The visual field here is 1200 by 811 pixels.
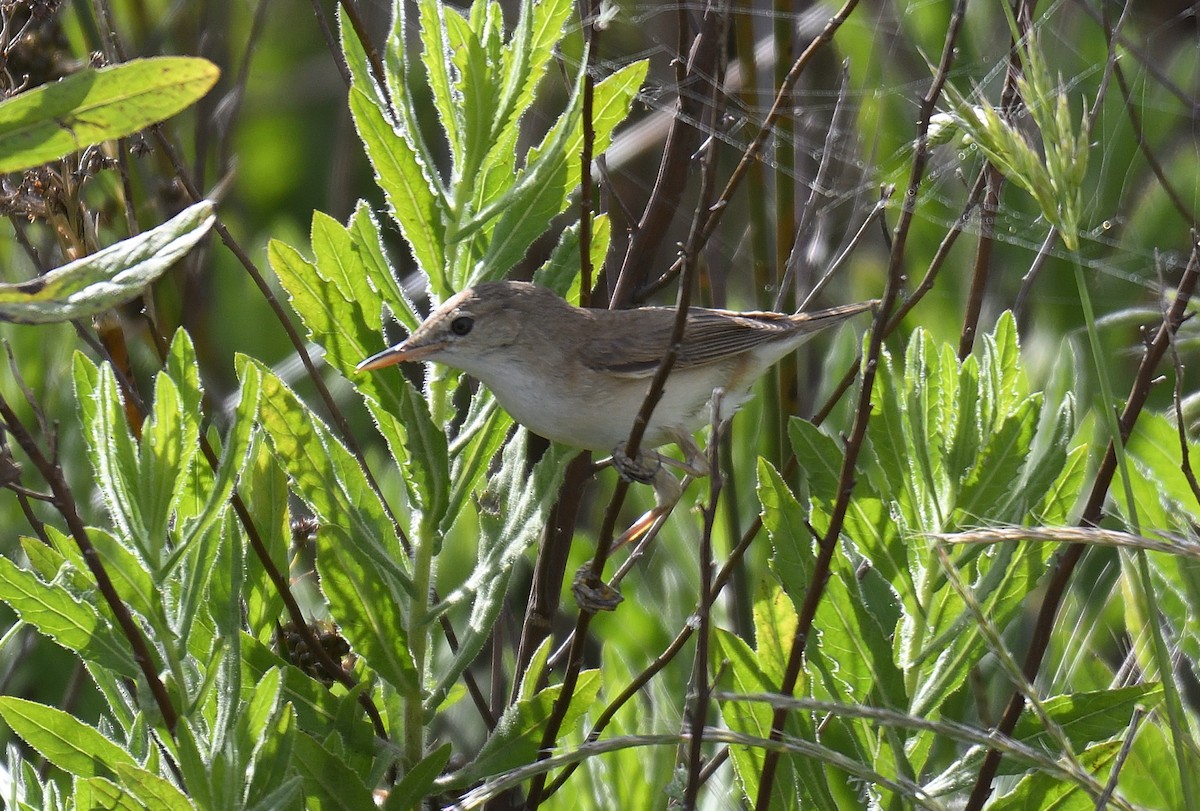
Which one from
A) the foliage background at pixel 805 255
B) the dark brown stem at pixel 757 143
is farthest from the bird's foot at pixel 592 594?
the dark brown stem at pixel 757 143

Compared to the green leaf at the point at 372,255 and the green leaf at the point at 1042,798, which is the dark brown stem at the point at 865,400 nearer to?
the green leaf at the point at 1042,798

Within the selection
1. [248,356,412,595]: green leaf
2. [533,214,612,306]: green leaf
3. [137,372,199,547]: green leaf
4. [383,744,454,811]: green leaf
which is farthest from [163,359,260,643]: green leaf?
[533,214,612,306]: green leaf

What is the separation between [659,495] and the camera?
2.87 metres

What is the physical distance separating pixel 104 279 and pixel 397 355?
857 millimetres

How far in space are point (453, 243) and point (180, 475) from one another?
60cm

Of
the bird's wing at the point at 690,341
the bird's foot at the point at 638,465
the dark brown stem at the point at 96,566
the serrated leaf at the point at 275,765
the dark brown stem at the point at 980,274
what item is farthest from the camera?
the bird's wing at the point at 690,341

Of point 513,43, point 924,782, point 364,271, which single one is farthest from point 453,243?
point 924,782

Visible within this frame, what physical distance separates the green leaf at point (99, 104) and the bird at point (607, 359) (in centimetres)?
92

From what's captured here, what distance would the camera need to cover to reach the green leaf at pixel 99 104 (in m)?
1.40

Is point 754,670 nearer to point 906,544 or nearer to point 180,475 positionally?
point 906,544

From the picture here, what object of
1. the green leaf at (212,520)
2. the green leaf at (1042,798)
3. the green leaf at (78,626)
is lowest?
the green leaf at (1042,798)

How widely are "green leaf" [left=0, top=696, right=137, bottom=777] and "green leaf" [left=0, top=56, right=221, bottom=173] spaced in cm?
83

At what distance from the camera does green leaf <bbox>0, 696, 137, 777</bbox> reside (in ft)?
6.13

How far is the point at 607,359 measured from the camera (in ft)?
9.76
